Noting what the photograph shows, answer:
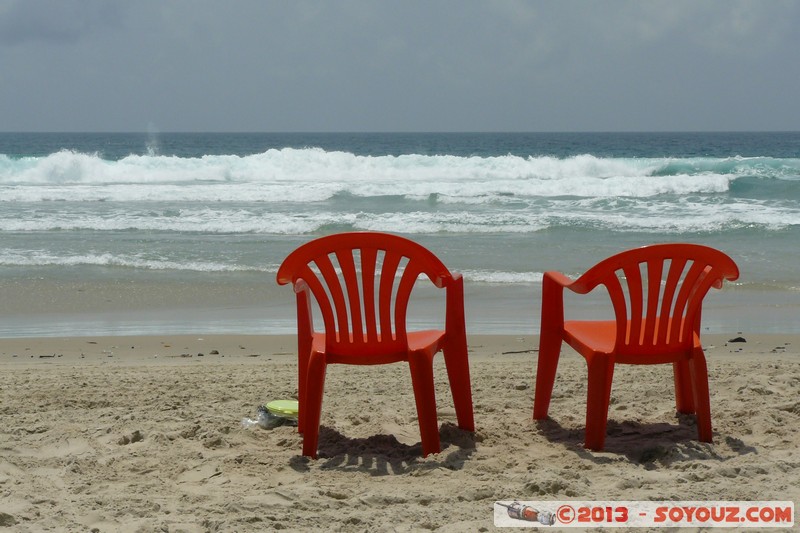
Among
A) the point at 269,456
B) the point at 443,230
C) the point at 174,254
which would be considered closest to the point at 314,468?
the point at 269,456

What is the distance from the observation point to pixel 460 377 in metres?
3.89

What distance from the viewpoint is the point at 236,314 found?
24.3 ft

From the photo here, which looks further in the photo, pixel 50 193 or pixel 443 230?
pixel 50 193

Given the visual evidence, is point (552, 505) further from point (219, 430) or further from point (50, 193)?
point (50, 193)

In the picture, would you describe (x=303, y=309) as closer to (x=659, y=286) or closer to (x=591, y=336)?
(x=591, y=336)

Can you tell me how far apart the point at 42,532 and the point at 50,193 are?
18132 mm

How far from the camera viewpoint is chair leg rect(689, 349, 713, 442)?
12.2 ft

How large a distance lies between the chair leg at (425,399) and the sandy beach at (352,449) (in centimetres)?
6

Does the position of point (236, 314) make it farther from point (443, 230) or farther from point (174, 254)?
Result: point (443, 230)

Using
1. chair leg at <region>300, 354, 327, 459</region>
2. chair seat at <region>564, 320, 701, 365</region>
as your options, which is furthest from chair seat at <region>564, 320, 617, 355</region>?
chair leg at <region>300, 354, 327, 459</region>

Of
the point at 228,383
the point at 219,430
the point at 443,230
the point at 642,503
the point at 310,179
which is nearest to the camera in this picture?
the point at 642,503

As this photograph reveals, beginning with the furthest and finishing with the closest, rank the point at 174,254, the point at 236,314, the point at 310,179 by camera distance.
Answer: the point at 310,179
the point at 174,254
the point at 236,314

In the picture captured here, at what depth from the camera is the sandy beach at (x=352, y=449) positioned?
3.02m

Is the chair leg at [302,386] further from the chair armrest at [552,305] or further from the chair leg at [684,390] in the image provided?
the chair leg at [684,390]
